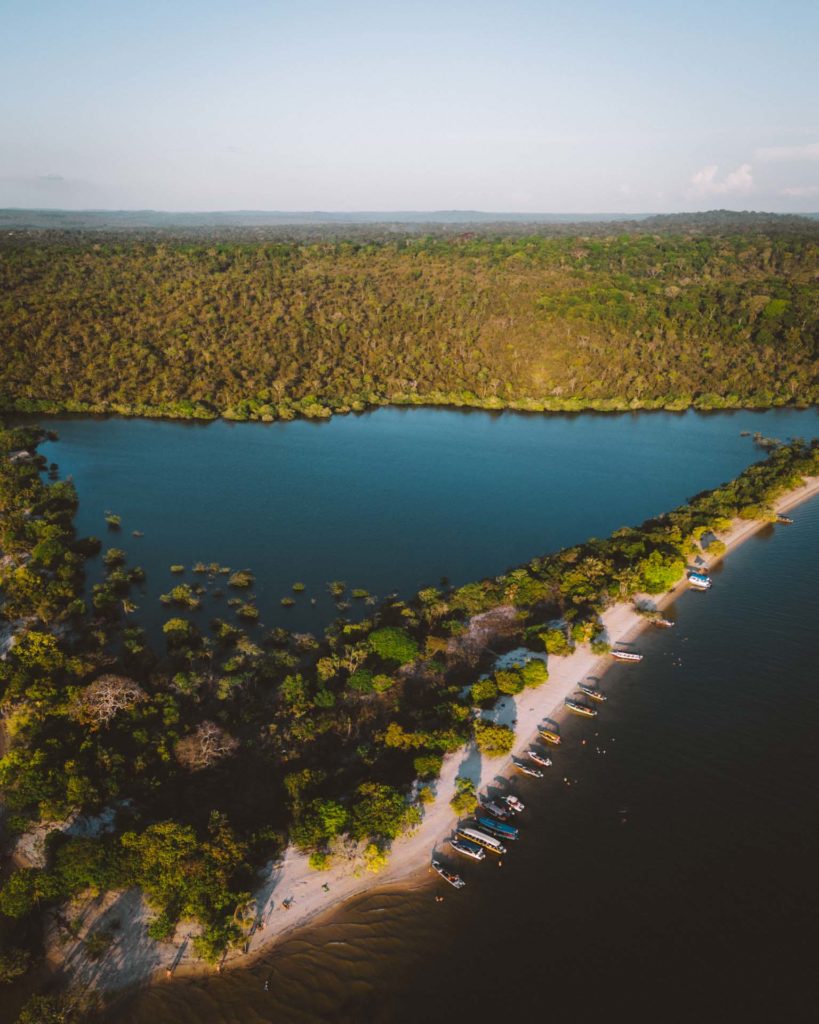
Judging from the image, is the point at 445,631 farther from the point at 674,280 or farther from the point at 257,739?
the point at 674,280

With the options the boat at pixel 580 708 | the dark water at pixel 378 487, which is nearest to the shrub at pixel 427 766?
the boat at pixel 580 708

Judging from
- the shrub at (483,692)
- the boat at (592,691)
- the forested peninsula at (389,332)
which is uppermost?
the forested peninsula at (389,332)

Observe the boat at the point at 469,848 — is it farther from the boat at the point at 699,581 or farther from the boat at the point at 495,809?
the boat at the point at 699,581

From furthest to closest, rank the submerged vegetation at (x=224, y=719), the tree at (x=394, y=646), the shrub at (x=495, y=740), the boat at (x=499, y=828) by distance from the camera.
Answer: the tree at (x=394, y=646) < the shrub at (x=495, y=740) < the boat at (x=499, y=828) < the submerged vegetation at (x=224, y=719)

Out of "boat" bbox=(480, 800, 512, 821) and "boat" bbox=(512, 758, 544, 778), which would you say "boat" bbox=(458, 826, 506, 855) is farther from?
"boat" bbox=(512, 758, 544, 778)

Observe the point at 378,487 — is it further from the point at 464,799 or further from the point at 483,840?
the point at 483,840

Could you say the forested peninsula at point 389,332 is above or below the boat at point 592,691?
above

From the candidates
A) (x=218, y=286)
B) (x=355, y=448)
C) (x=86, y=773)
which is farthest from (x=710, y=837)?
(x=218, y=286)
